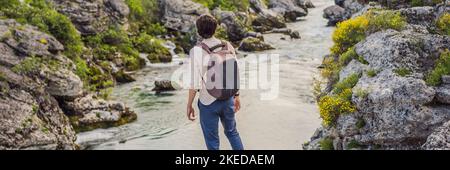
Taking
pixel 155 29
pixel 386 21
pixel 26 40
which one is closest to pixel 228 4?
pixel 155 29

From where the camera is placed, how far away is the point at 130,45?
44.1m

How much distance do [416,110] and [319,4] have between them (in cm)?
7838

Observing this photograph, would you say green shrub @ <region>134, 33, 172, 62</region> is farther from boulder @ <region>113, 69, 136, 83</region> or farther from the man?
the man

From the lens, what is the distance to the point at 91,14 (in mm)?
44656

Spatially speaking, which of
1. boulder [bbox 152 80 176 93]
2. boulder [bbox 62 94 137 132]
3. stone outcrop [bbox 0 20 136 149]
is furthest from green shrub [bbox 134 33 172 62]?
boulder [bbox 62 94 137 132]

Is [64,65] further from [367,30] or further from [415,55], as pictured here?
[415,55]

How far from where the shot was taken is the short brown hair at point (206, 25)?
9589 mm

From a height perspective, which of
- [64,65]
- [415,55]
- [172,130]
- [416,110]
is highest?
[415,55]

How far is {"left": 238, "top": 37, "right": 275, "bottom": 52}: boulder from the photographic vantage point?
155ft

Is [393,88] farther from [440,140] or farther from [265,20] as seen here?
[265,20]

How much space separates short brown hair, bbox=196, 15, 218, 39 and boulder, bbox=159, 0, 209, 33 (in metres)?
42.3

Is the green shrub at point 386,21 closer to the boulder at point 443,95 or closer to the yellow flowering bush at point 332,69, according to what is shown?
the yellow flowering bush at point 332,69

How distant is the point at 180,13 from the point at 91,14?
40.4 feet
